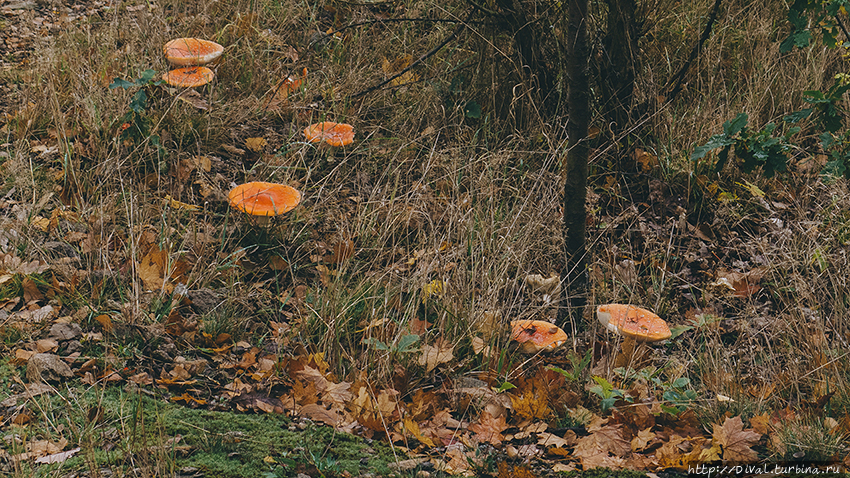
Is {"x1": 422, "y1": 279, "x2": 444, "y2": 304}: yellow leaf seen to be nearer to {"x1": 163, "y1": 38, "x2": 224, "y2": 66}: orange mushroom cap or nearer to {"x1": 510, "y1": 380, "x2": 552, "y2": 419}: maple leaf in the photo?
{"x1": 510, "y1": 380, "x2": 552, "y2": 419}: maple leaf

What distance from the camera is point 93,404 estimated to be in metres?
2.28

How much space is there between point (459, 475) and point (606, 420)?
0.77 meters

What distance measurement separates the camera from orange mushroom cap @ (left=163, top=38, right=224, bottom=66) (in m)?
4.47

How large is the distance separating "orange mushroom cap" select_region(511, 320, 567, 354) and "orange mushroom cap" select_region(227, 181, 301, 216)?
1352 mm

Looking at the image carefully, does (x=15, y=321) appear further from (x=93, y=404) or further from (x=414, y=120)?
(x=414, y=120)

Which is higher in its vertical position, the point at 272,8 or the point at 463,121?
the point at 272,8

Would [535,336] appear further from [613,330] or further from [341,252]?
[341,252]

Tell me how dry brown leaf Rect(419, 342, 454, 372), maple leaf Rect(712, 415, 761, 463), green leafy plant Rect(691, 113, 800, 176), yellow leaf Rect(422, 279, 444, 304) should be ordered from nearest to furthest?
maple leaf Rect(712, 415, 761, 463) < dry brown leaf Rect(419, 342, 454, 372) < green leafy plant Rect(691, 113, 800, 176) < yellow leaf Rect(422, 279, 444, 304)

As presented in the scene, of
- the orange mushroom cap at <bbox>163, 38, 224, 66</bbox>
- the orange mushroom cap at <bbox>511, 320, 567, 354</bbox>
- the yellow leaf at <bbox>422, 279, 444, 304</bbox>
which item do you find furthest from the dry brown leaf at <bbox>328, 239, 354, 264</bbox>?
the orange mushroom cap at <bbox>163, 38, 224, 66</bbox>

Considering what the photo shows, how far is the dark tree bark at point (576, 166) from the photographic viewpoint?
3084 millimetres

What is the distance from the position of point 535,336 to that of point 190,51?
320 centimetres

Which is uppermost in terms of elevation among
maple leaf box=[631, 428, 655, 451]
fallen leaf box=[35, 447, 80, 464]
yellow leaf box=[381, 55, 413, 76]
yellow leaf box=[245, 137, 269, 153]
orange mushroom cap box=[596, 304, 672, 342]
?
yellow leaf box=[381, 55, 413, 76]

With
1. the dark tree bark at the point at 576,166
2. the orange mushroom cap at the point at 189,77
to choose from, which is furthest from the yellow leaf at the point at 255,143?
the dark tree bark at the point at 576,166

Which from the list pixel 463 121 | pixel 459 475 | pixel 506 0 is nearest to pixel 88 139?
pixel 463 121
